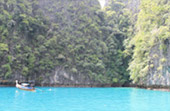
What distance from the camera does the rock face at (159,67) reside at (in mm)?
28969

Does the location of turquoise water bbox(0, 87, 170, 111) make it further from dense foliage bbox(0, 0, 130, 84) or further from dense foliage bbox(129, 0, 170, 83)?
dense foliage bbox(0, 0, 130, 84)

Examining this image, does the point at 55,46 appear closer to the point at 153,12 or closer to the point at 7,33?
the point at 7,33

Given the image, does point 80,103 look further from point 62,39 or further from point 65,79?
point 62,39

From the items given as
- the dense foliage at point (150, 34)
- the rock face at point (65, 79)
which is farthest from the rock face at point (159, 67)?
the rock face at point (65, 79)

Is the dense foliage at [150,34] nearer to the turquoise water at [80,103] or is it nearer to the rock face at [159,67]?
the rock face at [159,67]

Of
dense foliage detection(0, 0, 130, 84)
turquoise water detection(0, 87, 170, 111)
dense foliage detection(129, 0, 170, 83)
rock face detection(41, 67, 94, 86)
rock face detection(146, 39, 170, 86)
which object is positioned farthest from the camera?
rock face detection(41, 67, 94, 86)

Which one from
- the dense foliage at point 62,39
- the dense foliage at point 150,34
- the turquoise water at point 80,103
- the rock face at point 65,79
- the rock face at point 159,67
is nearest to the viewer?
the turquoise water at point 80,103

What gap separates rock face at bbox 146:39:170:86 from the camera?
1141 inches

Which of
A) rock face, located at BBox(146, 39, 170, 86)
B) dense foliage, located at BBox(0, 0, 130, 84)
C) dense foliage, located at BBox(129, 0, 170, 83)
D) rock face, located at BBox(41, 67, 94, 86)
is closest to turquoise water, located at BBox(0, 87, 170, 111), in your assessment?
rock face, located at BBox(146, 39, 170, 86)

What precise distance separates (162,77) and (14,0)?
26869 millimetres

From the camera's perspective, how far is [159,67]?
94.7ft

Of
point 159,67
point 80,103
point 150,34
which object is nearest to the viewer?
point 80,103

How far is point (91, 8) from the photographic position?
152ft

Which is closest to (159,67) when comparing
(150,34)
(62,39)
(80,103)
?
(150,34)
